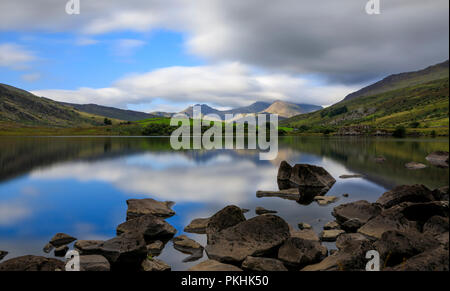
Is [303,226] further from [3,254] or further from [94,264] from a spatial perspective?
[3,254]

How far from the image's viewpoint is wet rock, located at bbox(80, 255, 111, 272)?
11148mm

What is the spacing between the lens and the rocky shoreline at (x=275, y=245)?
445 inches

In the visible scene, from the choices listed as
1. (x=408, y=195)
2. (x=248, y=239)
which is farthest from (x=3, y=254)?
(x=408, y=195)

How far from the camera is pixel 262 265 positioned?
1182cm

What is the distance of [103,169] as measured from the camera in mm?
50531

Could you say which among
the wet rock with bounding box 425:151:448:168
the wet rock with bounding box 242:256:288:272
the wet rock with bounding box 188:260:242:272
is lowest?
the wet rock with bounding box 188:260:242:272

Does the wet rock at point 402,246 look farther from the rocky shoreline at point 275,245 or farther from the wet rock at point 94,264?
the wet rock at point 94,264

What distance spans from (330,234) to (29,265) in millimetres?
15393

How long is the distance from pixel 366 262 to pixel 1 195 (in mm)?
35609

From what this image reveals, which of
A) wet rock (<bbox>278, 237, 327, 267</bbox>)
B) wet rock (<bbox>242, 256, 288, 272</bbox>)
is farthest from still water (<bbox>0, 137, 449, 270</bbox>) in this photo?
wet rock (<bbox>242, 256, 288, 272</bbox>)

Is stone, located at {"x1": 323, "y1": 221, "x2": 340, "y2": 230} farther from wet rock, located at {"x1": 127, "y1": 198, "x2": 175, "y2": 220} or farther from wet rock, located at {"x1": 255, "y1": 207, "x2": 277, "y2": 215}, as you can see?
wet rock, located at {"x1": 127, "y1": 198, "x2": 175, "y2": 220}

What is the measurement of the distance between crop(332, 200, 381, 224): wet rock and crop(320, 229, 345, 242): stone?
8.08 feet
